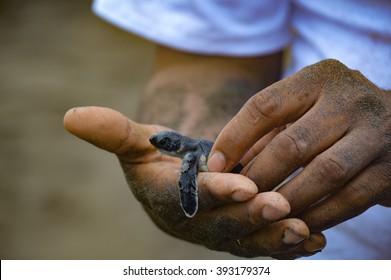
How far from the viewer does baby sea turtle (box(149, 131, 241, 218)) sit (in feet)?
2.61

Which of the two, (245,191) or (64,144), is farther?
(64,144)

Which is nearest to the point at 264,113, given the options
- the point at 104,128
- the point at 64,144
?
the point at 104,128

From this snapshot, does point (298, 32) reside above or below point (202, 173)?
above

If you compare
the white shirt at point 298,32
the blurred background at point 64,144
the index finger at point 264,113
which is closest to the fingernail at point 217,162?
the index finger at point 264,113

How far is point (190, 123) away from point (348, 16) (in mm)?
386

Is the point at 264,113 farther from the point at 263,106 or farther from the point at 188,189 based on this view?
the point at 188,189

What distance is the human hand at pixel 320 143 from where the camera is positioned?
29.3 inches

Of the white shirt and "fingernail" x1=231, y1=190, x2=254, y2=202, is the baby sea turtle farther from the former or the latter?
the white shirt

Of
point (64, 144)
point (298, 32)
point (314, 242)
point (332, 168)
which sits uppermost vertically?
point (298, 32)

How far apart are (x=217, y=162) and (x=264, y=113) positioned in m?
0.10

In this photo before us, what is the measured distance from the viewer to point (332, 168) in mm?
731

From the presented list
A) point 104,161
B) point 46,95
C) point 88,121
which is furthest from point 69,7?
point 88,121

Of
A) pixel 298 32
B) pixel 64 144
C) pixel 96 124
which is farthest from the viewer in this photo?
pixel 64 144

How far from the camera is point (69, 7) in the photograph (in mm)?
4258
